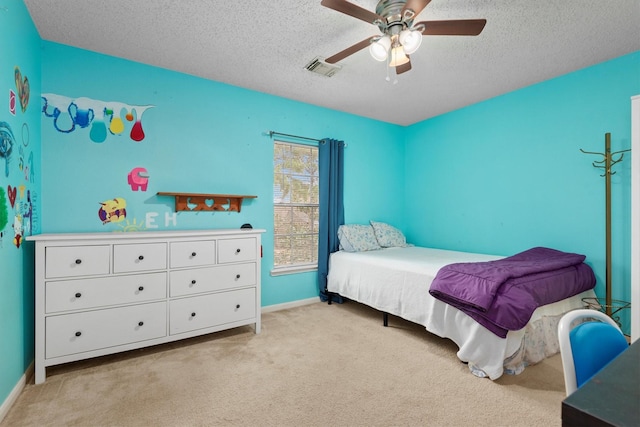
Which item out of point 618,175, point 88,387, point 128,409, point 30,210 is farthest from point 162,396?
point 618,175

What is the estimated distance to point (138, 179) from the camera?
2746 millimetres

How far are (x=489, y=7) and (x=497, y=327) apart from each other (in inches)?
82.5

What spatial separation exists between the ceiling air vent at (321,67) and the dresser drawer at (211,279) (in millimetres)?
1902

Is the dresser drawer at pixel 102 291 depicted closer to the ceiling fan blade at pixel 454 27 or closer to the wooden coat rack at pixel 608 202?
the ceiling fan blade at pixel 454 27

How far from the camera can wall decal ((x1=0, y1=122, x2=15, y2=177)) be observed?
5.49 ft

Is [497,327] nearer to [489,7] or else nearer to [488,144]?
[489,7]

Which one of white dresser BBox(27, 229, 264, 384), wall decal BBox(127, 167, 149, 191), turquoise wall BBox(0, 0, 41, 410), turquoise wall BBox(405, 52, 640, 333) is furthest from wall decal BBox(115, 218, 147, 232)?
turquoise wall BBox(405, 52, 640, 333)

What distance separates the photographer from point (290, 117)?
363 cm

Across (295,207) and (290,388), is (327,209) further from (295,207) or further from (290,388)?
(290,388)

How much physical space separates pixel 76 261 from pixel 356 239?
2743 millimetres

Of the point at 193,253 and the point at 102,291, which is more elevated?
the point at 193,253

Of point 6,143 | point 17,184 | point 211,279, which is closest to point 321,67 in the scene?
point 211,279

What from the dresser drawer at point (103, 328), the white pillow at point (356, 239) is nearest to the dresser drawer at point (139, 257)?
the dresser drawer at point (103, 328)

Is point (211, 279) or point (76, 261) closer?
point (76, 261)
